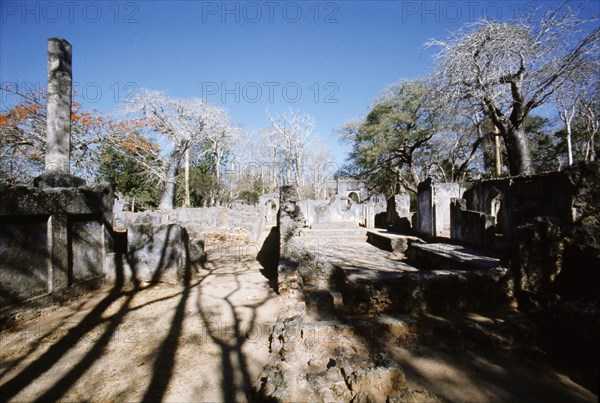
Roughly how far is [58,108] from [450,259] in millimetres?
9968

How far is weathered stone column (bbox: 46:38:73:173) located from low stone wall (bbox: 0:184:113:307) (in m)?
1.47

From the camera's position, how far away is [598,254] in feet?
11.4

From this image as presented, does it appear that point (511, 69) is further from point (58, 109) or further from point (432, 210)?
point (58, 109)

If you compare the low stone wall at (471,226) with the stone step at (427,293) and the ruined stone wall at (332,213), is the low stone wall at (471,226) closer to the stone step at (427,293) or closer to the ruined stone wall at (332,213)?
the stone step at (427,293)

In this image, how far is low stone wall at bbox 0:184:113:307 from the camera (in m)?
3.63

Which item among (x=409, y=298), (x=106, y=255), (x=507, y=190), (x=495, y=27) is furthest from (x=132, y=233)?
(x=495, y=27)

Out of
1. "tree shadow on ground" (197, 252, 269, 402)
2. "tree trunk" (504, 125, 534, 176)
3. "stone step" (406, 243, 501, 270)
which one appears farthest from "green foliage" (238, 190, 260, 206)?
"tree shadow on ground" (197, 252, 269, 402)

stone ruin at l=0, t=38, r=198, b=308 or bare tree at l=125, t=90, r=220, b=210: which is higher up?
bare tree at l=125, t=90, r=220, b=210

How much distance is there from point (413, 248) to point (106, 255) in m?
8.40

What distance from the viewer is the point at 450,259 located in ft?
22.8

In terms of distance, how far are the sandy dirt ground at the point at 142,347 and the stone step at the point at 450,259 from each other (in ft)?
15.9

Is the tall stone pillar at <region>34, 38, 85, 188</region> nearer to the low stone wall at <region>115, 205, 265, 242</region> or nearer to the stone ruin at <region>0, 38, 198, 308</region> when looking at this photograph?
the stone ruin at <region>0, 38, 198, 308</region>

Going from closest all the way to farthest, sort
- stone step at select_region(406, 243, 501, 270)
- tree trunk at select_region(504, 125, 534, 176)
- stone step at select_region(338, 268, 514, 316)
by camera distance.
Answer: stone step at select_region(338, 268, 514, 316)
stone step at select_region(406, 243, 501, 270)
tree trunk at select_region(504, 125, 534, 176)

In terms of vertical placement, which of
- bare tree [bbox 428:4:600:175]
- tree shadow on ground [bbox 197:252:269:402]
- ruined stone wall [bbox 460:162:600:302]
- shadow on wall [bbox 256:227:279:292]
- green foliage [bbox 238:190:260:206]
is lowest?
tree shadow on ground [bbox 197:252:269:402]
